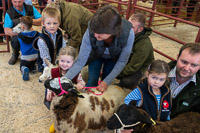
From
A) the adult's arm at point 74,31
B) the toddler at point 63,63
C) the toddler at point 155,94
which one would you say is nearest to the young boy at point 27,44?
the adult's arm at point 74,31

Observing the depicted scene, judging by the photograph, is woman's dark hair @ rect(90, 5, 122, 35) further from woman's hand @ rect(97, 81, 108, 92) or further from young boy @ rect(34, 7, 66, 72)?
young boy @ rect(34, 7, 66, 72)

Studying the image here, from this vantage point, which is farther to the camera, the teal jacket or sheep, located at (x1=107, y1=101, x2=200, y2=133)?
the teal jacket

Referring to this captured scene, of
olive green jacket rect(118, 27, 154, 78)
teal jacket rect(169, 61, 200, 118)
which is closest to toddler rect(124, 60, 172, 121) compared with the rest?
teal jacket rect(169, 61, 200, 118)

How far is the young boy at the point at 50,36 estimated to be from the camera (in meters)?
2.33

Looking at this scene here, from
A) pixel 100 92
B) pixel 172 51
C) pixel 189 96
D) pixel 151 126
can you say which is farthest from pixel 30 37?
pixel 172 51

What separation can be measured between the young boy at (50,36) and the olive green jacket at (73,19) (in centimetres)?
40

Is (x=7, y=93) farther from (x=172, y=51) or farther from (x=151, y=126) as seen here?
(x=172, y=51)

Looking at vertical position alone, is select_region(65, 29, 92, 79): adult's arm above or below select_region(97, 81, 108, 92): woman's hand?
above

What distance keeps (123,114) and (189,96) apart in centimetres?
82

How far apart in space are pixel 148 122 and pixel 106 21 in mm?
940

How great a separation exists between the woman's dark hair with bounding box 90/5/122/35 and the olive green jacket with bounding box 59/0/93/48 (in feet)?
4.90

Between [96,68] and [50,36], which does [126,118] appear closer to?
[96,68]

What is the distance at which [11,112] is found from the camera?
2295 mm

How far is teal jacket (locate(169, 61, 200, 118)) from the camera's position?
183 cm
